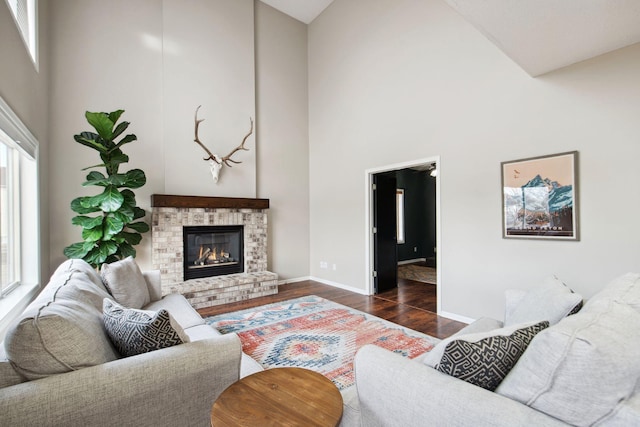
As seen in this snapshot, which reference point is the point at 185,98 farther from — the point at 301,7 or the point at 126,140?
the point at 301,7

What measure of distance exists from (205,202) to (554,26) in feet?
14.3

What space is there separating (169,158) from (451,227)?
409cm

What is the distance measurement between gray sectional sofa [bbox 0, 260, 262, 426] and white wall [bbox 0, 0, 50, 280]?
1.72m

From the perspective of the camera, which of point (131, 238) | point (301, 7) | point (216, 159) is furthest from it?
point (301, 7)

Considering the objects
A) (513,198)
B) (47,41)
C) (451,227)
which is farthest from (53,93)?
(513,198)

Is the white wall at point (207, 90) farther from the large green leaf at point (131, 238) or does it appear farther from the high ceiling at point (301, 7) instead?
the large green leaf at point (131, 238)

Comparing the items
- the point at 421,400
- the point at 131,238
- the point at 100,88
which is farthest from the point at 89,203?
the point at 421,400

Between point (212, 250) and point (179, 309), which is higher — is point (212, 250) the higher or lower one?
the higher one

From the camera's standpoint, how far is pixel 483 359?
42.1 inches

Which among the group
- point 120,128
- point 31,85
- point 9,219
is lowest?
point 9,219

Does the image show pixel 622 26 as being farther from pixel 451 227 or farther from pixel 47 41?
pixel 47 41

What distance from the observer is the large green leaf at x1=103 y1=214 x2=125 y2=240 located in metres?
3.51

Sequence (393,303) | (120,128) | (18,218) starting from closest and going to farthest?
(18,218)
(120,128)
(393,303)

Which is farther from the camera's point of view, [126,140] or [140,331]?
[126,140]
